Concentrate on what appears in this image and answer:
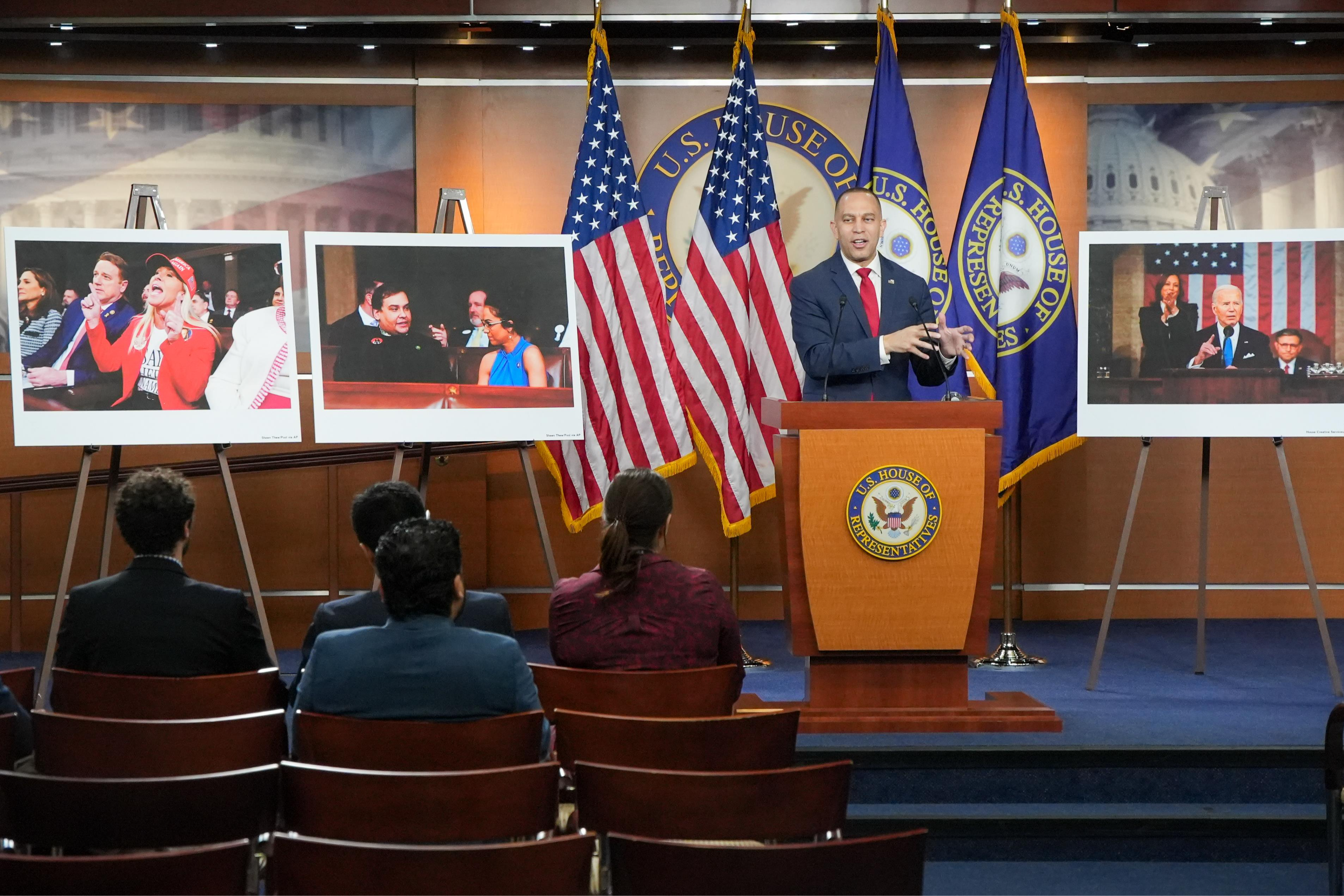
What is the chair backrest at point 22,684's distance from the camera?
120 inches

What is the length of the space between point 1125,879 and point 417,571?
2543 millimetres

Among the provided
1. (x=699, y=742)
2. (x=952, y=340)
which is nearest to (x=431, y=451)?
(x=952, y=340)

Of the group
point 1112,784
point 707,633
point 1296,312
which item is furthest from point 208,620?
point 1296,312

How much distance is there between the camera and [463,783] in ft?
7.30

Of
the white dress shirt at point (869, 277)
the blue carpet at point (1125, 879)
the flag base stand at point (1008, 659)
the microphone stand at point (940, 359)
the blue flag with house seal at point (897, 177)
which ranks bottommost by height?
the blue carpet at point (1125, 879)

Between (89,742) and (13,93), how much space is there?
5.02 metres

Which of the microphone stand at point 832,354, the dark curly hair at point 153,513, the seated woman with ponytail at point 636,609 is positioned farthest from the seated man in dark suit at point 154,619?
the microphone stand at point 832,354

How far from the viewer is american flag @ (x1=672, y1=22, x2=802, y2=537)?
6.03 metres

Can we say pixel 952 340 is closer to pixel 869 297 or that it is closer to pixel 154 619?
pixel 869 297

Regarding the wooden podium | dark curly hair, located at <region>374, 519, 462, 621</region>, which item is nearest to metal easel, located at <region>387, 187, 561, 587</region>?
the wooden podium

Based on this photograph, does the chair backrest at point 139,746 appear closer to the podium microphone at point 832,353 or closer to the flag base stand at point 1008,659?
the podium microphone at point 832,353

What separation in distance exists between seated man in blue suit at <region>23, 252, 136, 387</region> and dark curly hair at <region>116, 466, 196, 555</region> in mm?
2087

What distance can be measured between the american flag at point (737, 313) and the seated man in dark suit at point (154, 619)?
3.08 meters

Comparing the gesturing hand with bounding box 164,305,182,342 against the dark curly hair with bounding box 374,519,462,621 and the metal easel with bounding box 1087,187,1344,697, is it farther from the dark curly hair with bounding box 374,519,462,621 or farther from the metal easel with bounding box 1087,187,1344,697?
the metal easel with bounding box 1087,187,1344,697
